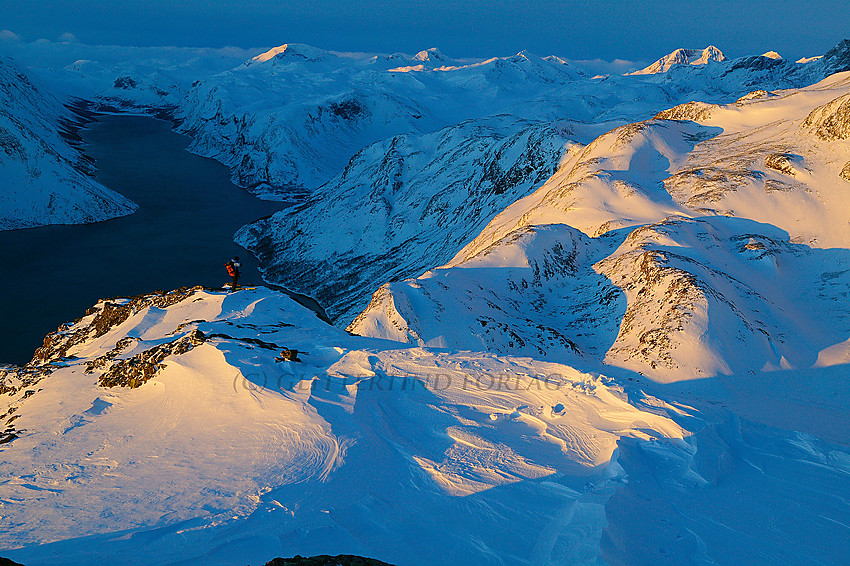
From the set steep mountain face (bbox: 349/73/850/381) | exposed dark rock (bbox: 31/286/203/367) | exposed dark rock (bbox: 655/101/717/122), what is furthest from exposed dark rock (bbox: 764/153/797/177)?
exposed dark rock (bbox: 31/286/203/367)

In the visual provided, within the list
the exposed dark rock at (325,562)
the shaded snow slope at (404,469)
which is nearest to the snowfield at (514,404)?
the shaded snow slope at (404,469)

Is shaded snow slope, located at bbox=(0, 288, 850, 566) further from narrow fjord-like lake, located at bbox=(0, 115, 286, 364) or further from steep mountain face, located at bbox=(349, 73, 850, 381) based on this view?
narrow fjord-like lake, located at bbox=(0, 115, 286, 364)

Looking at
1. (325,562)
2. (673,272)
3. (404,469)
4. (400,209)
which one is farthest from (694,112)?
(325,562)

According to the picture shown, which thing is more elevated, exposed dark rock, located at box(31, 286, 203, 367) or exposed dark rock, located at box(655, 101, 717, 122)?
exposed dark rock, located at box(655, 101, 717, 122)

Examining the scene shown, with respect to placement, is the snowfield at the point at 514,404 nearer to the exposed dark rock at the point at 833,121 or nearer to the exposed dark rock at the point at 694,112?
the exposed dark rock at the point at 833,121

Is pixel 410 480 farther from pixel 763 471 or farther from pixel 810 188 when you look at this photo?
pixel 810 188
